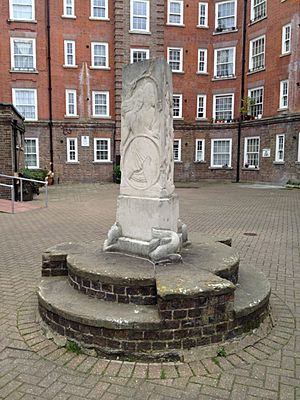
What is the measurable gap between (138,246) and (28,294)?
1698mm

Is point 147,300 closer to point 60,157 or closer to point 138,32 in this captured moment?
point 60,157

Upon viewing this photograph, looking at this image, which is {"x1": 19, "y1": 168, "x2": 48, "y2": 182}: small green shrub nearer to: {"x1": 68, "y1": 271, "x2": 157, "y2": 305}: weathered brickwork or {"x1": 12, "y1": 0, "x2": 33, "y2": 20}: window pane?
{"x1": 12, "y1": 0, "x2": 33, "y2": 20}: window pane

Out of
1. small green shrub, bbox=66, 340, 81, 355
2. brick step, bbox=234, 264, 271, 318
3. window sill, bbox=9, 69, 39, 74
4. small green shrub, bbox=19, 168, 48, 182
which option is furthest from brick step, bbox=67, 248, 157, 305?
window sill, bbox=9, 69, 39, 74

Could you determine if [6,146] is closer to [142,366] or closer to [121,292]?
[121,292]

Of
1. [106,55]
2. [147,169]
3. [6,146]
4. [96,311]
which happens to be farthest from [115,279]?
[106,55]

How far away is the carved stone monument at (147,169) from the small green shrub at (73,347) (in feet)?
4.40

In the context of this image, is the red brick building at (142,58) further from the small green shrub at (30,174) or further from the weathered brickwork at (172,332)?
the weathered brickwork at (172,332)

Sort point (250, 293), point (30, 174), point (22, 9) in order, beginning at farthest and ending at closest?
point (22, 9) < point (30, 174) < point (250, 293)

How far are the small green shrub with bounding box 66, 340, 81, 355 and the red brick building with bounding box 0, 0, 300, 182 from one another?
22655 mm

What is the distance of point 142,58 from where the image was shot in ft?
87.6

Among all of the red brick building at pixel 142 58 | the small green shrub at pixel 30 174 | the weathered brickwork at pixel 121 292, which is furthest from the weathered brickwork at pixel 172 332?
the red brick building at pixel 142 58

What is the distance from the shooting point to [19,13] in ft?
82.9

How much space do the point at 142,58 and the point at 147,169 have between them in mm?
24691

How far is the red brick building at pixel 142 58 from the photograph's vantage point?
25156 millimetres
